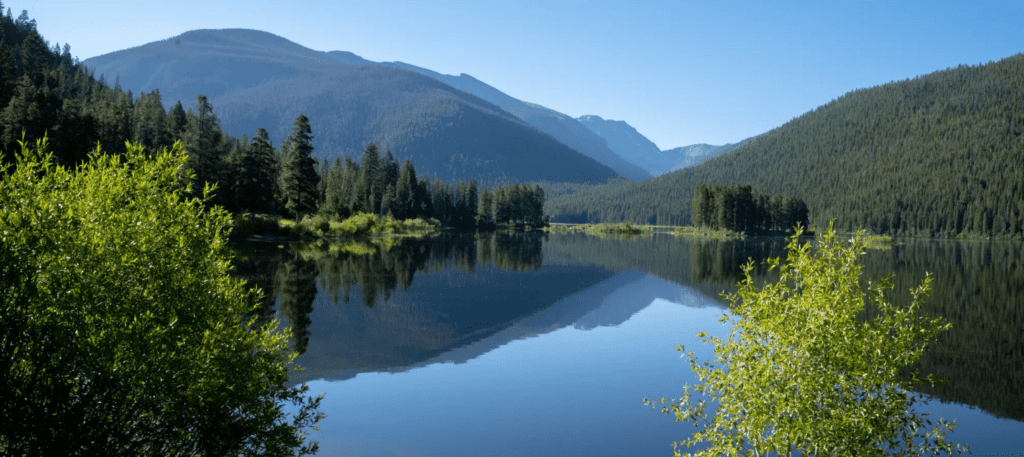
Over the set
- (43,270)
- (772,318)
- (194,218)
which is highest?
(194,218)

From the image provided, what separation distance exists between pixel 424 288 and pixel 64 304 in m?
32.2

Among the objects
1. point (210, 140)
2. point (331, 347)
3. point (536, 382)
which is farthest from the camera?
point (210, 140)

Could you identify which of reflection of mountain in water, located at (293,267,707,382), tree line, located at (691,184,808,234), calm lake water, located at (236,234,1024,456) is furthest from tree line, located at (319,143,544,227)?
reflection of mountain in water, located at (293,267,707,382)

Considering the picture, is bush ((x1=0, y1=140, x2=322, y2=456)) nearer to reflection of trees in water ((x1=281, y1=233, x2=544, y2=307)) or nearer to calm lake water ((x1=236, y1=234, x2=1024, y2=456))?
calm lake water ((x1=236, y1=234, x2=1024, y2=456))

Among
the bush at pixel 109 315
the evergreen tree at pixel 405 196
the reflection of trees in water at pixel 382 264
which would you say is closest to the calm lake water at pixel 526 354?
the reflection of trees in water at pixel 382 264

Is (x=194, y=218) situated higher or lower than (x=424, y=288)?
higher

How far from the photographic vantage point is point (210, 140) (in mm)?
76500

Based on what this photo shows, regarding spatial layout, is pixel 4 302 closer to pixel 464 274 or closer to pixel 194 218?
pixel 194 218

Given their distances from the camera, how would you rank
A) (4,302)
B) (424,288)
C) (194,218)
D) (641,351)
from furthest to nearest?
(424,288), (641,351), (194,218), (4,302)

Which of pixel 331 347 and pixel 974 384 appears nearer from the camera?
pixel 974 384

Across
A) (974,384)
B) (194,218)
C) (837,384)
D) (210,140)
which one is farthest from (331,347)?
(210,140)

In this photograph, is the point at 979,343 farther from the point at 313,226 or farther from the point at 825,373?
the point at 313,226

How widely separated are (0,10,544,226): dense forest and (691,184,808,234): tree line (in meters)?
57.9

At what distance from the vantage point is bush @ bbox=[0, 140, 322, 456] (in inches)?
251
